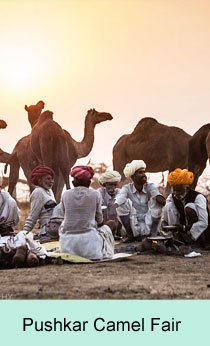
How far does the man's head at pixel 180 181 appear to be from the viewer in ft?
18.7

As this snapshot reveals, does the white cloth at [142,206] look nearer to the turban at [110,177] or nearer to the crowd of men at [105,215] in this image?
the crowd of men at [105,215]

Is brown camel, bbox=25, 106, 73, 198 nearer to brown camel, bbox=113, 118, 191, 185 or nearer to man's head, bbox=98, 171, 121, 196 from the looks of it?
brown camel, bbox=113, 118, 191, 185

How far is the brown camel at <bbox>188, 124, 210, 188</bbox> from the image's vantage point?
7586 mm

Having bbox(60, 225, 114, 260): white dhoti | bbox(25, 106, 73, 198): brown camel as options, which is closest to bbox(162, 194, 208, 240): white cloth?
bbox(60, 225, 114, 260): white dhoti

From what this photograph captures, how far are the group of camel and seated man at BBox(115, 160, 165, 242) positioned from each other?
1836 mm

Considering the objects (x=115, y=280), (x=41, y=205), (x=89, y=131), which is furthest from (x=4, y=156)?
(x=115, y=280)

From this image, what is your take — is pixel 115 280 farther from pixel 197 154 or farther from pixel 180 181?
pixel 197 154

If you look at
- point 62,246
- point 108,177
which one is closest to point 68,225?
point 62,246

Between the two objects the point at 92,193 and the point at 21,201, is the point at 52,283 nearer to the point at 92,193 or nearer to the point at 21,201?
the point at 92,193

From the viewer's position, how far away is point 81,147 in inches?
340

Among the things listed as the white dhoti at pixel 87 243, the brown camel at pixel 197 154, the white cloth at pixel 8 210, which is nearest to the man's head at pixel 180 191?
the white dhoti at pixel 87 243

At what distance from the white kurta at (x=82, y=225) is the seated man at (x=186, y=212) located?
27.9 inches

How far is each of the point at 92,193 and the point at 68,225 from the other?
26 centimetres

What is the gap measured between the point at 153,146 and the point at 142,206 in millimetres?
2722
